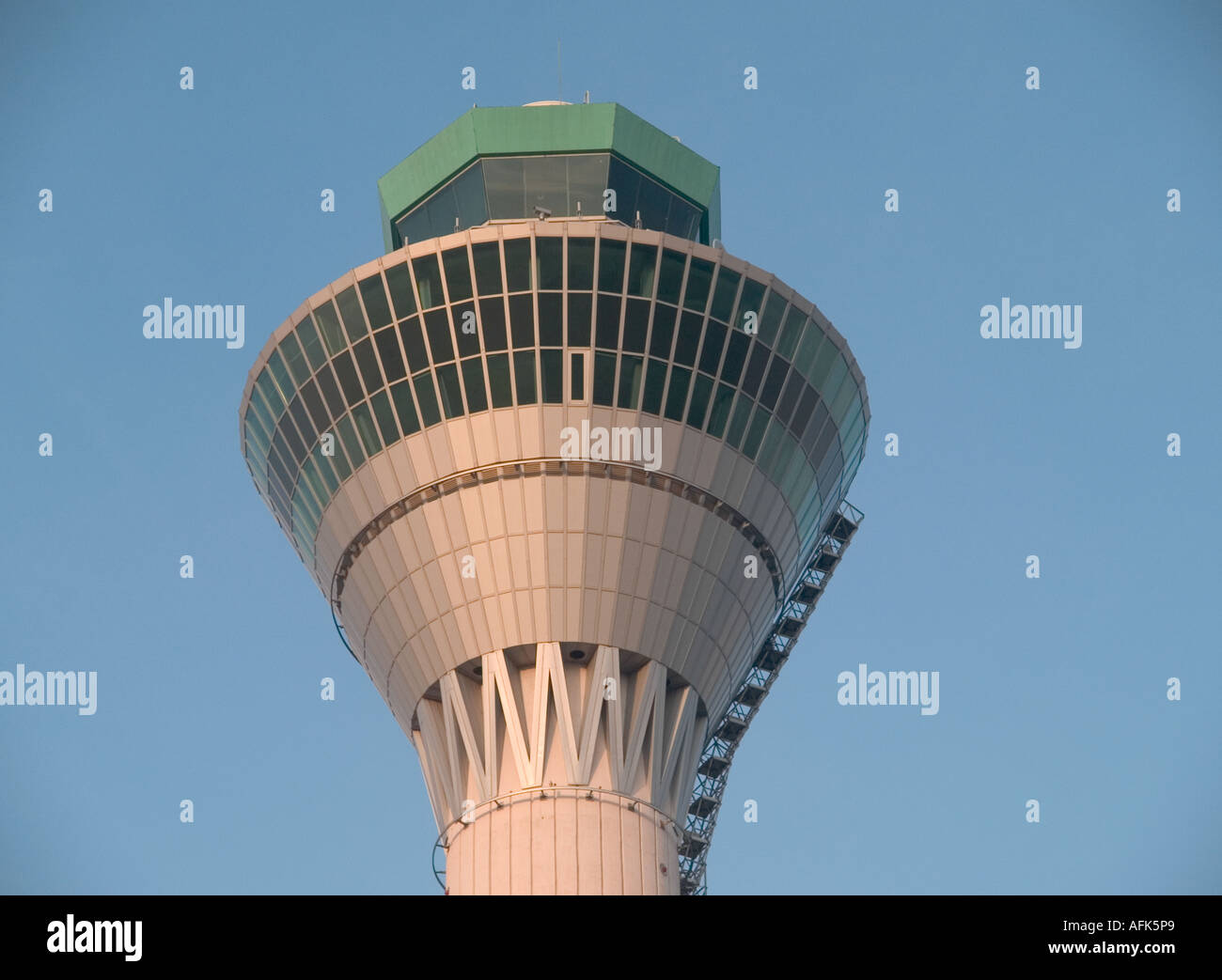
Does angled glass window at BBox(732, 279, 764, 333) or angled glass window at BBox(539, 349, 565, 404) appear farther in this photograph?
angled glass window at BBox(732, 279, 764, 333)

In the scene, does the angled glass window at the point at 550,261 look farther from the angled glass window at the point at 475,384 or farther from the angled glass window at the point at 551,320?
the angled glass window at the point at 475,384

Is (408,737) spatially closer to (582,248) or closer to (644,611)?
(644,611)

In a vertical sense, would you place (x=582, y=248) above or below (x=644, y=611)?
above

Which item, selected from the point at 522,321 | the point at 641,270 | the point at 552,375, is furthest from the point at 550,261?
the point at 552,375

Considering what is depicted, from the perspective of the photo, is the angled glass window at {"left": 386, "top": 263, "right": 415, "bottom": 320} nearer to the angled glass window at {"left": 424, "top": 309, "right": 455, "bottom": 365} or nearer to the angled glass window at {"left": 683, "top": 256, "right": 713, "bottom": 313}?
the angled glass window at {"left": 424, "top": 309, "right": 455, "bottom": 365}

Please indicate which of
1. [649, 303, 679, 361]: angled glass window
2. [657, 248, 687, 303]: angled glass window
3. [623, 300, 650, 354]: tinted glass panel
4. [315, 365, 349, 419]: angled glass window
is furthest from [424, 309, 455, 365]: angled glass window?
[657, 248, 687, 303]: angled glass window
